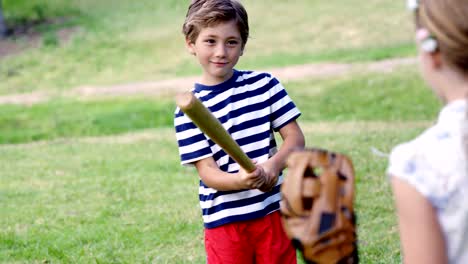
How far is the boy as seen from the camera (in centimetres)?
309

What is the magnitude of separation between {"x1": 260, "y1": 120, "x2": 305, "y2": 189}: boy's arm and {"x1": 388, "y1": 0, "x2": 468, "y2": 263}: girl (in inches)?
47.8

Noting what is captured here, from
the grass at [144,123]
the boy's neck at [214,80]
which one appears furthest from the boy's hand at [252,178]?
the grass at [144,123]

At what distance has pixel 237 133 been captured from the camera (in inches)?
121

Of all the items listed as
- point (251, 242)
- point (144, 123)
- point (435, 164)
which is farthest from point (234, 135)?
point (144, 123)

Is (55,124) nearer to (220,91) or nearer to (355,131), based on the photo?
(355,131)

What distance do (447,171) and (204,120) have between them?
2.76ft

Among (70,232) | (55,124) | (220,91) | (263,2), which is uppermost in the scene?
(220,91)

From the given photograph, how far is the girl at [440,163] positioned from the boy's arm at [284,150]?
121cm

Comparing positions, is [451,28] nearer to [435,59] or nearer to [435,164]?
[435,59]

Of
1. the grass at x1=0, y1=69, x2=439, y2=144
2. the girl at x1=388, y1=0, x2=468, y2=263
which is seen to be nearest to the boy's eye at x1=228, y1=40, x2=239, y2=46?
the girl at x1=388, y1=0, x2=468, y2=263

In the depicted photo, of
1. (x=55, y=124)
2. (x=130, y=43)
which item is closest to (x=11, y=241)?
(x=55, y=124)

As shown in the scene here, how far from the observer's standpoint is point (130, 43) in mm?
20828

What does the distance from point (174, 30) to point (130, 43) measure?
1.32m

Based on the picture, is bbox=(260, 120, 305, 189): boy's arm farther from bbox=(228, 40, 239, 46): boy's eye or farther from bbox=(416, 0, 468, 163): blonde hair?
bbox=(416, 0, 468, 163): blonde hair
